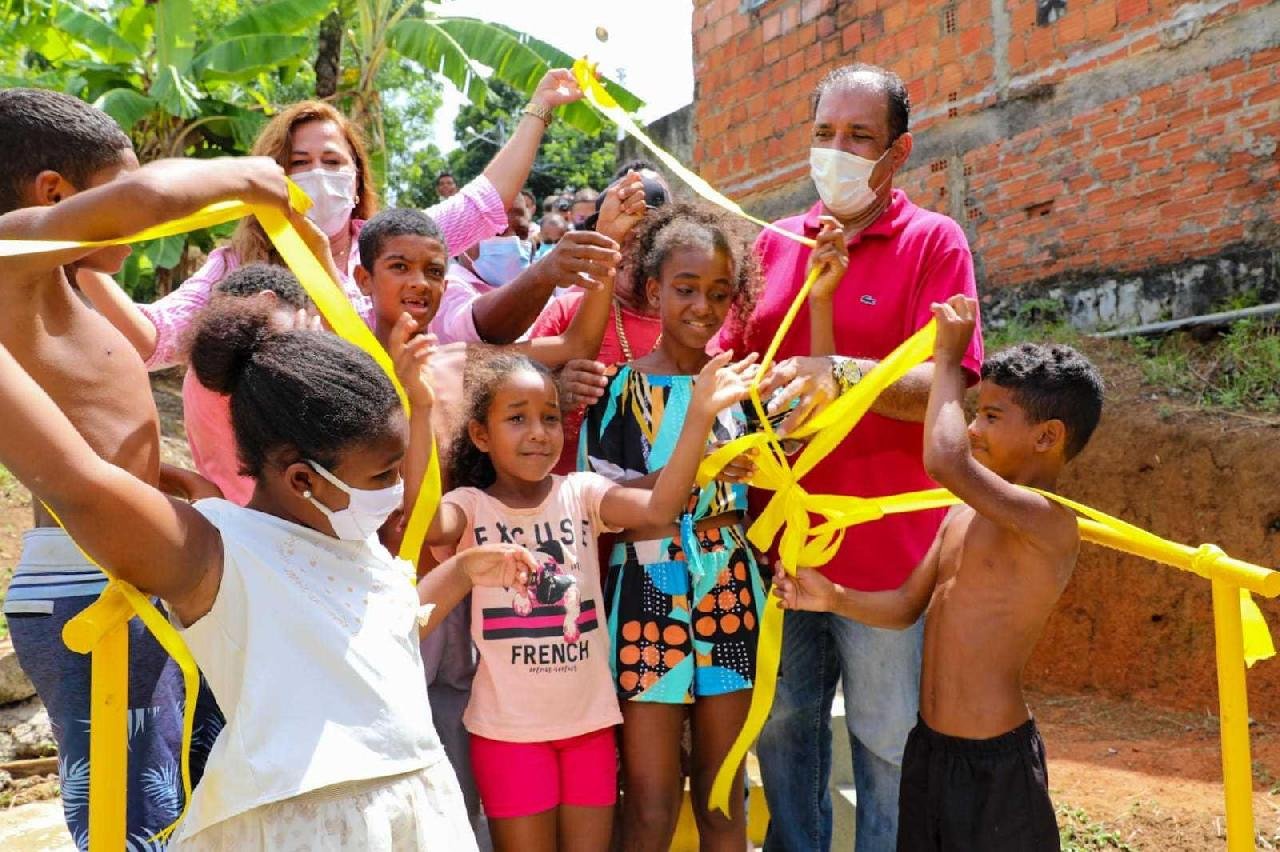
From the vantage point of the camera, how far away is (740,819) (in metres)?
3.02

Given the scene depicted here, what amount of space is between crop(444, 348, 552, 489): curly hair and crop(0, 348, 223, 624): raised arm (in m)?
1.25

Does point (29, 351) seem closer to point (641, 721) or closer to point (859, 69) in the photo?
point (641, 721)

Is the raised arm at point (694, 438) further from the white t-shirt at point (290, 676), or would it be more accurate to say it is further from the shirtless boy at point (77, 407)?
the shirtless boy at point (77, 407)

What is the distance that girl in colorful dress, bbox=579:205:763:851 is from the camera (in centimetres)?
291

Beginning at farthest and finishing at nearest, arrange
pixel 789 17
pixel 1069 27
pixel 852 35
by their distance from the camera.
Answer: pixel 789 17, pixel 852 35, pixel 1069 27

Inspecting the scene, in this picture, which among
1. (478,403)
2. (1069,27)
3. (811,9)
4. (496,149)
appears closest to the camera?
(478,403)

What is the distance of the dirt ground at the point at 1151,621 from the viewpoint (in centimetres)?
491

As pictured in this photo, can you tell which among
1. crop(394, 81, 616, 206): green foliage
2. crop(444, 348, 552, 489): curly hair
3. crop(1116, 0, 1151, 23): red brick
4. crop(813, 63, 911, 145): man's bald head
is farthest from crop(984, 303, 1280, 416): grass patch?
crop(394, 81, 616, 206): green foliage

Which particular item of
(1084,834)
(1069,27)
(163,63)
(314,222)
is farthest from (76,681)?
(163,63)

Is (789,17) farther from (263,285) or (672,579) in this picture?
(263,285)

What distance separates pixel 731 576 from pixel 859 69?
144 centimetres

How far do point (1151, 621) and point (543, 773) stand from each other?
13.6ft

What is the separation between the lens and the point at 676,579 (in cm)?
297

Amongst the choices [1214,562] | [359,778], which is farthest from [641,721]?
[1214,562]
